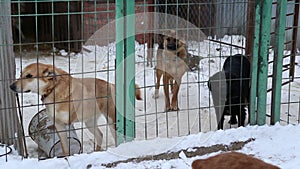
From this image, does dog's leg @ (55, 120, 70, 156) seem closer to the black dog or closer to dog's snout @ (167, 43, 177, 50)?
the black dog

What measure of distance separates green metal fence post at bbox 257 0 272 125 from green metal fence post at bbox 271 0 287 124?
121mm

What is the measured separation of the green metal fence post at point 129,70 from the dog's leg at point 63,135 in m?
0.59

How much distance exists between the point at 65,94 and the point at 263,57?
193 centimetres

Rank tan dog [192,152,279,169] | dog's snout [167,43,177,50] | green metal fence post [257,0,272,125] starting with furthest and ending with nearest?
1. dog's snout [167,43,177,50]
2. green metal fence post [257,0,272,125]
3. tan dog [192,152,279,169]

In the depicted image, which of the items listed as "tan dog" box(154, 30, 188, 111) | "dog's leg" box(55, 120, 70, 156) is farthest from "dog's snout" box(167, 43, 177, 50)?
"dog's leg" box(55, 120, 70, 156)

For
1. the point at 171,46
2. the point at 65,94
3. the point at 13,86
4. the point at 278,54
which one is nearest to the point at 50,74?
the point at 65,94

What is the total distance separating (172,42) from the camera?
6102mm

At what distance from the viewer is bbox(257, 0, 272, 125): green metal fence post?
4.20m

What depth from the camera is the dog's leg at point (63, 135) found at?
13.3 feet

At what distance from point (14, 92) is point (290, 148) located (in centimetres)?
249

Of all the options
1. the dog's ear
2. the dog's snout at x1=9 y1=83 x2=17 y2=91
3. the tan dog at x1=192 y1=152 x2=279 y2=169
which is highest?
the dog's ear

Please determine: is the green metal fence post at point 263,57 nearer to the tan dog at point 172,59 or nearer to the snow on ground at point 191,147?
the snow on ground at point 191,147

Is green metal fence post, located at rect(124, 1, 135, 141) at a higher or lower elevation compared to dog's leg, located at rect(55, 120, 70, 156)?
higher

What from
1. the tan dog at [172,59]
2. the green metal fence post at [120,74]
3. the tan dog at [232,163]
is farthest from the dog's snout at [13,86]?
→ the tan dog at [172,59]
